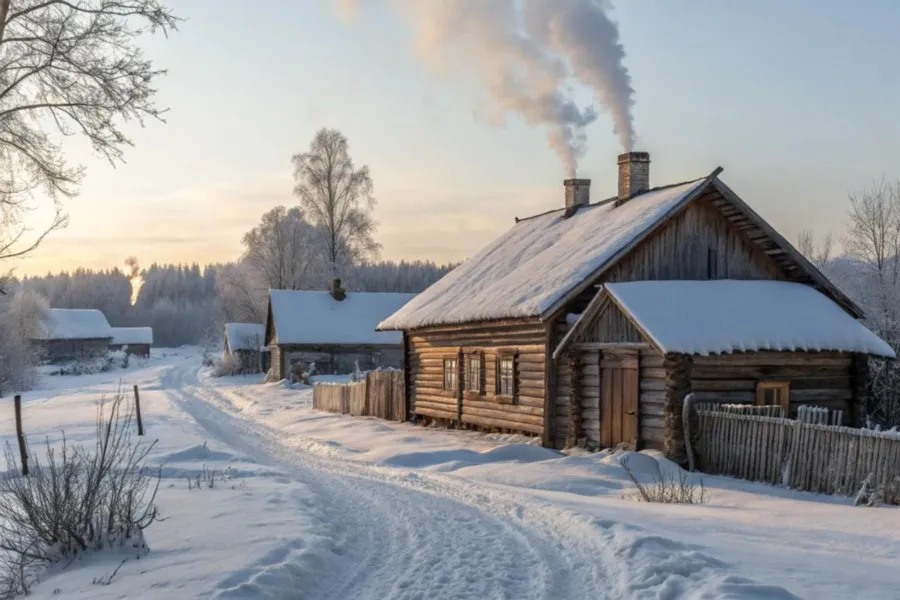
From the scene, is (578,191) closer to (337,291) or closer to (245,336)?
(337,291)

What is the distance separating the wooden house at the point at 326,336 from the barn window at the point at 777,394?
2832cm

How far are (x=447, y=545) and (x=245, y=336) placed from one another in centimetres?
4976

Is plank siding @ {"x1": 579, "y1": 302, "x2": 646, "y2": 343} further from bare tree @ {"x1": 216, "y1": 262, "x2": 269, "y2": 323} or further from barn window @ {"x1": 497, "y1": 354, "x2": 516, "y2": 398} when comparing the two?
bare tree @ {"x1": 216, "y1": 262, "x2": 269, "y2": 323}

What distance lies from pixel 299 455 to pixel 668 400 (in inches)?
320

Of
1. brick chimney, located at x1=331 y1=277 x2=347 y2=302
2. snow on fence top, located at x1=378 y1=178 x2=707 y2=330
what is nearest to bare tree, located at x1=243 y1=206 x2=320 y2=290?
brick chimney, located at x1=331 y1=277 x2=347 y2=302

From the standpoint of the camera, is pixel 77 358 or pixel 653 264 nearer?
pixel 653 264

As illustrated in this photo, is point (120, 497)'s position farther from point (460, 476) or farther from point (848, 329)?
point (848, 329)

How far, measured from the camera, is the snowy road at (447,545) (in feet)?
22.9

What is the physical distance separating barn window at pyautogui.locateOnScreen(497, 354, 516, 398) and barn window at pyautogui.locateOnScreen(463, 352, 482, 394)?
1056 millimetres

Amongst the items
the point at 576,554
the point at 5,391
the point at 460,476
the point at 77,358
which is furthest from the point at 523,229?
the point at 77,358

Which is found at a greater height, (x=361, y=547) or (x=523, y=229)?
(x=523, y=229)

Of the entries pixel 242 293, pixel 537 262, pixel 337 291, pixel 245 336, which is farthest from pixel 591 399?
pixel 242 293

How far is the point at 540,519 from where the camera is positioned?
32.0ft

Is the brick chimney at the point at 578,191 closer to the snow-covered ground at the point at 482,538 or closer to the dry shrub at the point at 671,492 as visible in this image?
the snow-covered ground at the point at 482,538
